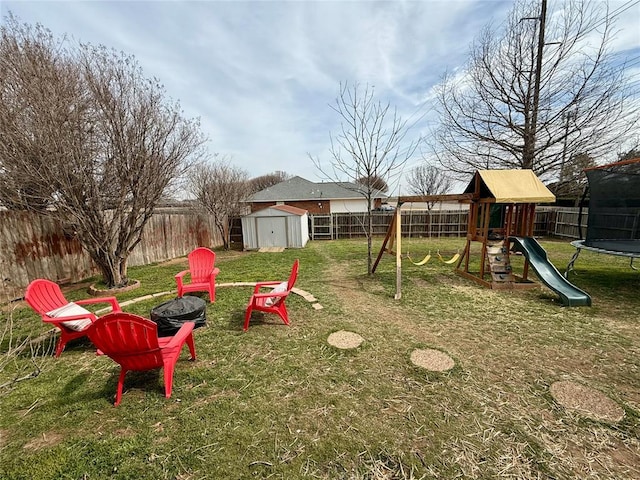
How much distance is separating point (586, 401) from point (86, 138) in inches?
352

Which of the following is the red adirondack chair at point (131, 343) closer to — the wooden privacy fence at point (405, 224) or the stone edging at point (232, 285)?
the stone edging at point (232, 285)

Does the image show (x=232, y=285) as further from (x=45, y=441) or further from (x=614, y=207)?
(x=614, y=207)

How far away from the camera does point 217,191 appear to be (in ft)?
43.4

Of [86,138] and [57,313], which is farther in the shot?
[86,138]

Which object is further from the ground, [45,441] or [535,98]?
[535,98]

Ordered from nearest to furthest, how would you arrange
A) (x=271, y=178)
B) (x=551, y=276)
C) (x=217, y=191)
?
(x=551, y=276) < (x=217, y=191) < (x=271, y=178)

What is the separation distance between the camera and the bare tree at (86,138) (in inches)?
207

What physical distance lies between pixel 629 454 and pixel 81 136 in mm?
8927

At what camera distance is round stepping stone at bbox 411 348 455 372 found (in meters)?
3.08

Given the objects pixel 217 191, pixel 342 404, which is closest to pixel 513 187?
pixel 342 404

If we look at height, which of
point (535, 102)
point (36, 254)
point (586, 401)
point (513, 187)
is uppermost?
point (535, 102)

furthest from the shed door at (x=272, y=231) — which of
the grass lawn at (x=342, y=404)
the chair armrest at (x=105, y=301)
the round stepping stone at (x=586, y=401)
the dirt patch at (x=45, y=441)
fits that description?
the round stepping stone at (x=586, y=401)

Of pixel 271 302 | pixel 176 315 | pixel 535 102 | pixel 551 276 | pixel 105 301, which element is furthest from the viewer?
pixel 535 102

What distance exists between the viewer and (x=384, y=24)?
6367mm
